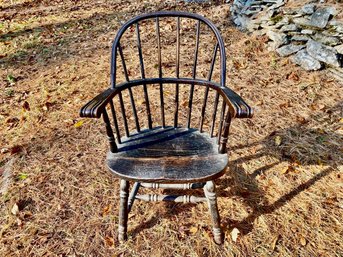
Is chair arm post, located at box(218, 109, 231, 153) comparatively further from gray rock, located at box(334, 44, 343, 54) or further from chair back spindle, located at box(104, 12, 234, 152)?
gray rock, located at box(334, 44, 343, 54)

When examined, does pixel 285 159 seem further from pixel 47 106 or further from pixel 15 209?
pixel 47 106

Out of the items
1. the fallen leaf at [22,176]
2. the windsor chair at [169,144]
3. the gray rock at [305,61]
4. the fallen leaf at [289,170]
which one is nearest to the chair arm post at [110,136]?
the windsor chair at [169,144]

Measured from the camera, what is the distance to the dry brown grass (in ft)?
6.47

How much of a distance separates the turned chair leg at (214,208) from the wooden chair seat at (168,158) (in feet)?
0.66

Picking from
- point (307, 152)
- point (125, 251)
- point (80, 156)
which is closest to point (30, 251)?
point (125, 251)

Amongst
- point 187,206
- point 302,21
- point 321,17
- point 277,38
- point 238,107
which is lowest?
point 187,206

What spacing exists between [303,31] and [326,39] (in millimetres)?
364

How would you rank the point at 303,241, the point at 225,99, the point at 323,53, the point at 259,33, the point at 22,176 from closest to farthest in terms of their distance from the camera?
the point at 225,99 < the point at 303,241 < the point at 22,176 < the point at 323,53 < the point at 259,33

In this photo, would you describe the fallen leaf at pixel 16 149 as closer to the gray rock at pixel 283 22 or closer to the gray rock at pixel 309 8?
the gray rock at pixel 283 22

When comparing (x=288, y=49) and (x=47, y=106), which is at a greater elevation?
(x=288, y=49)

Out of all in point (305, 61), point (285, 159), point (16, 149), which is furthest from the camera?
point (305, 61)

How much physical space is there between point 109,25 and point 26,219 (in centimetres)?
450

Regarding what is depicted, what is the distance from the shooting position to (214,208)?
71.2 inches

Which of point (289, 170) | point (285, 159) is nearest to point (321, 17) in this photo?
point (285, 159)
